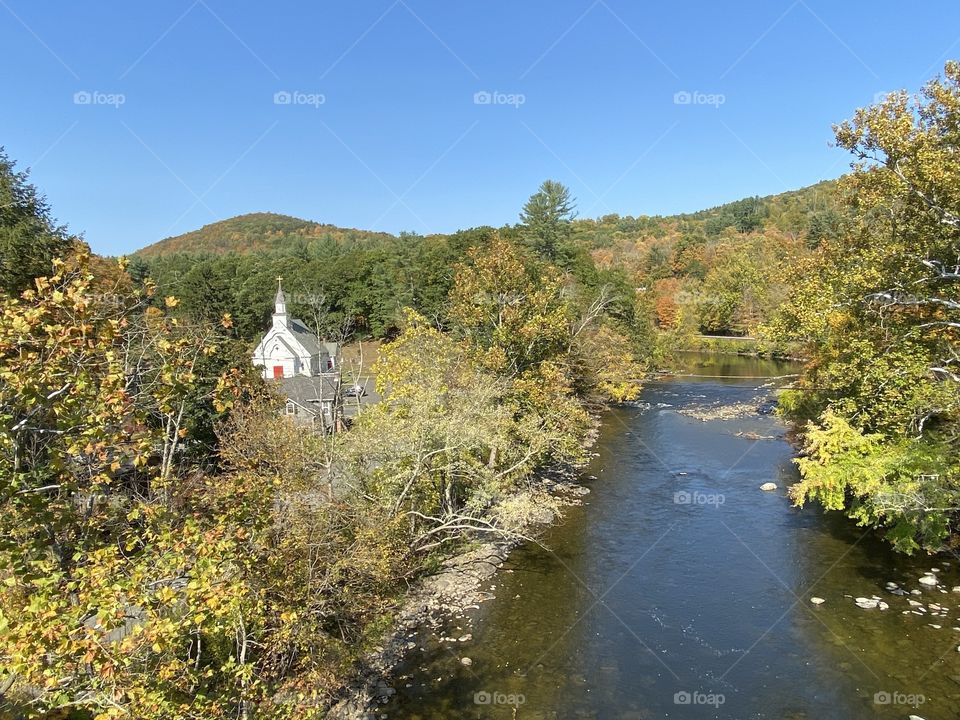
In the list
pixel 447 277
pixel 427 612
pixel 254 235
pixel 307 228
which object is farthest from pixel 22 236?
pixel 307 228

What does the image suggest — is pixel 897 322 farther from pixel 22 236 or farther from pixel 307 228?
pixel 307 228

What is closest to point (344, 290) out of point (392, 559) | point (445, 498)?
point (445, 498)

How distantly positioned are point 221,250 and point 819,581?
149560 mm

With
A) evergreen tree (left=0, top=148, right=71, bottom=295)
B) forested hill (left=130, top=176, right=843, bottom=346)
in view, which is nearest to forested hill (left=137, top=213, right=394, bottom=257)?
forested hill (left=130, top=176, right=843, bottom=346)

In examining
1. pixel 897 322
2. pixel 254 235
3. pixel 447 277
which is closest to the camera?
pixel 897 322

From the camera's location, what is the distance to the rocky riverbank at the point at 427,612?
47.9 feet

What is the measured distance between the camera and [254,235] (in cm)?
16238

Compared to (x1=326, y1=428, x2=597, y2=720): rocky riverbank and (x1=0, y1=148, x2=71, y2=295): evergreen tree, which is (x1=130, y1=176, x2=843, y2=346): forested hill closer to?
(x1=0, y1=148, x2=71, y2=295): evergreen tree

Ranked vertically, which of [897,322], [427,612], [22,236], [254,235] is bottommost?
[427,612]

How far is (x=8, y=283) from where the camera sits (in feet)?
84.1

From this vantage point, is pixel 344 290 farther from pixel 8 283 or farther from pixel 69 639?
pixel 69 639

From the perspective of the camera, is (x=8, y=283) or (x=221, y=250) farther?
(x=221, y=250)

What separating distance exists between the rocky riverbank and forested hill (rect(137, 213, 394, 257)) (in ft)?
400

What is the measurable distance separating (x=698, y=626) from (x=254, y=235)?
16310 centimetres
